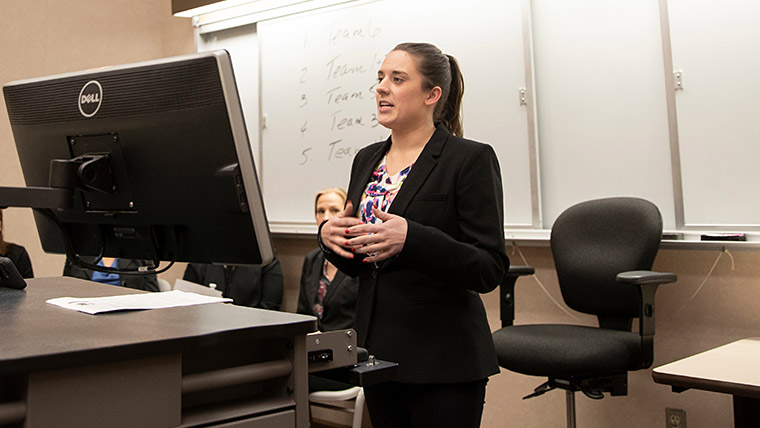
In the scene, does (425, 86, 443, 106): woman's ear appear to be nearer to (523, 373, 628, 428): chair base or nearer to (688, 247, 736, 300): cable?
(523, 373, 628, 428): chair base

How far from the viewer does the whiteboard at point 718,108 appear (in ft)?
8.26

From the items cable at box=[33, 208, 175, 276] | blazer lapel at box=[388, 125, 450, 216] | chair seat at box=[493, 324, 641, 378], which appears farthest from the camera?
chair seat at box=[493, 324, 641, 378]

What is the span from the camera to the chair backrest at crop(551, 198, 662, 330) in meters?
2.52

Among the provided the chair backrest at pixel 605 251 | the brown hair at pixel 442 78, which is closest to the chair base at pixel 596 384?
the chair backrest at pixel 605 251

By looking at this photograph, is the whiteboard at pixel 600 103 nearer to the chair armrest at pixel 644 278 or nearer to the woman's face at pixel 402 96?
the chair armrest at pixel 644 278

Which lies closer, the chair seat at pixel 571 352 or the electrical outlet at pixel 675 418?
the chair seat at pixel 571 352

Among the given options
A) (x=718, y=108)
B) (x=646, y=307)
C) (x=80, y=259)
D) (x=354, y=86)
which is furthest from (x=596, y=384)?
(x=354, y=86)

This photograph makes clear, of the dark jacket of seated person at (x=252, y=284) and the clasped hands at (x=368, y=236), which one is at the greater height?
the clasped hands at (x=368, y=236)

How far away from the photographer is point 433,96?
1767mm

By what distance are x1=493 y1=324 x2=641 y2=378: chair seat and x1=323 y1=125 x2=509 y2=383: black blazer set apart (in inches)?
29.4

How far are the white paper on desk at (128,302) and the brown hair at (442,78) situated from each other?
81 cm

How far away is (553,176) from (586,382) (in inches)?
38.4

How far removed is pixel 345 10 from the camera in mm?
3656

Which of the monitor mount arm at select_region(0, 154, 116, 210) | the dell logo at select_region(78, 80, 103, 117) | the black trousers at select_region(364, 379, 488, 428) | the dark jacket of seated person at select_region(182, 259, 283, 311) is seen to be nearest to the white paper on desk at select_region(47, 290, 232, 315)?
the monitor mount arm at select_region(0, 154, 116, 210)
